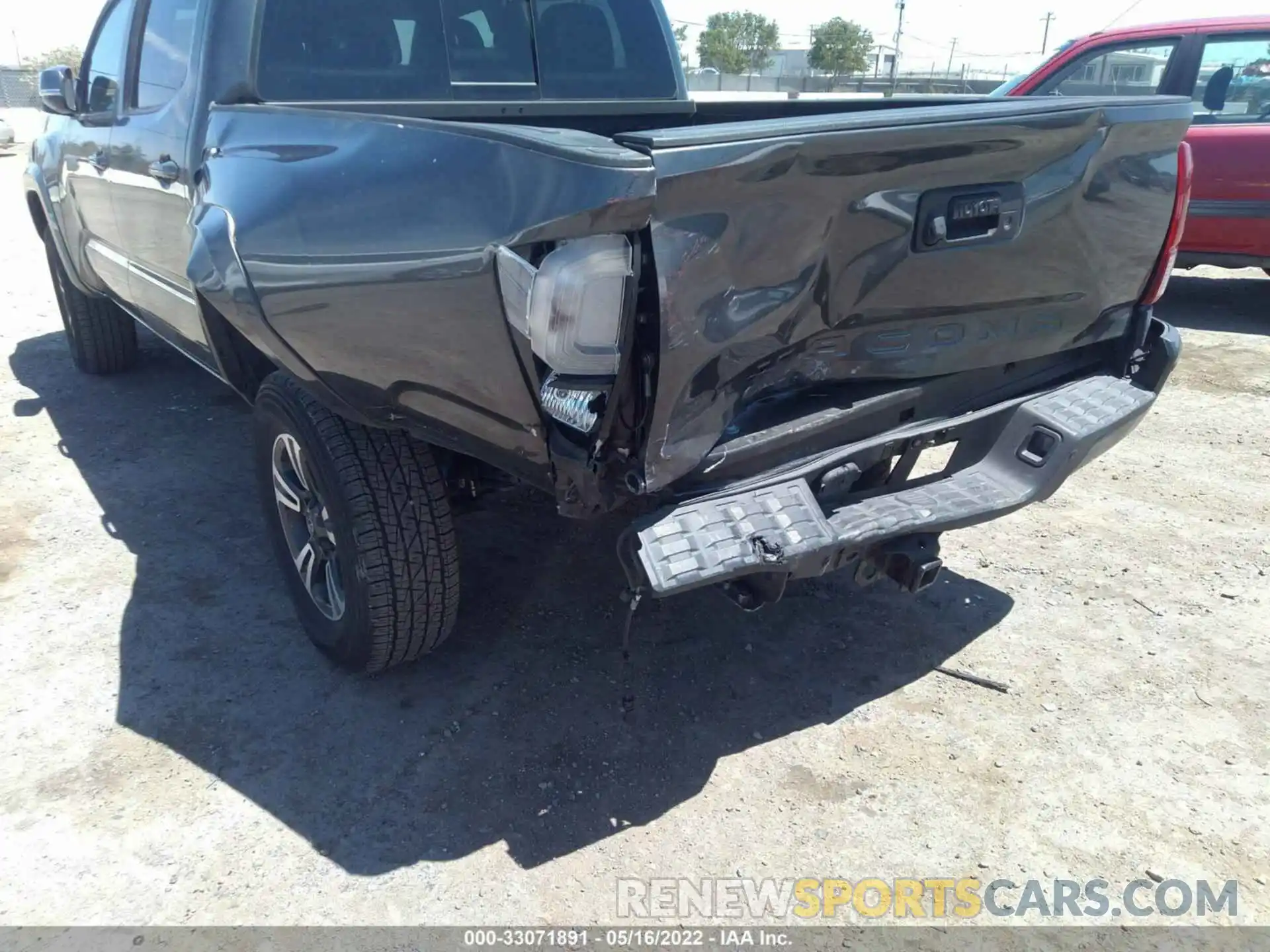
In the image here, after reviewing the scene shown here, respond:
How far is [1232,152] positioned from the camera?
20.6ft

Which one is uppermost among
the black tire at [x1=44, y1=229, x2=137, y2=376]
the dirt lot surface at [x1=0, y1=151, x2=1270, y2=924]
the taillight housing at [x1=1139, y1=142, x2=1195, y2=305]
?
the taillight housing at [x1=1139, y1=142, x2=1195, y2=305]

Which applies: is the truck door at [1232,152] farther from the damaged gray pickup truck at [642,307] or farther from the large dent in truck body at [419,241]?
the large dent in truck body at [419,241]

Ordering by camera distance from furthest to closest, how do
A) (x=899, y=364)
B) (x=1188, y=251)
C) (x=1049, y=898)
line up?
1. (x=1188, y=251)
2. (x=899, y=364)
3. (x=1049, y=898)

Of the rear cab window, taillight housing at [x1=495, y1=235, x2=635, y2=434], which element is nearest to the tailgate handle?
taillight housing at [x1=495, y1=235, x2=635, y2=434]

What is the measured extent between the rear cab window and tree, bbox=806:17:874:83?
69.8 m

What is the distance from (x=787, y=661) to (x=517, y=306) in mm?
1555

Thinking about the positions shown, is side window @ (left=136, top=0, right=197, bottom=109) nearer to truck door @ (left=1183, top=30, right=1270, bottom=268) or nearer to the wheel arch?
the wheel arch

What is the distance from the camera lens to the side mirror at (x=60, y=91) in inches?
165

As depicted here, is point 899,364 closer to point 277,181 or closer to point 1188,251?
point 277,181

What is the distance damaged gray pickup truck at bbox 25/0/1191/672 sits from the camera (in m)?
1.94

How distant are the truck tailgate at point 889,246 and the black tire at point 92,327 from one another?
14.7 ft

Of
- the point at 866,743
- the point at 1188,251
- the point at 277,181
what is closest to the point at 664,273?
the point at 277,181

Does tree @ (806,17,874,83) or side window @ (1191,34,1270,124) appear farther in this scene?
tree @ (806,17,874,83)

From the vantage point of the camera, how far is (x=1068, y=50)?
680cm
